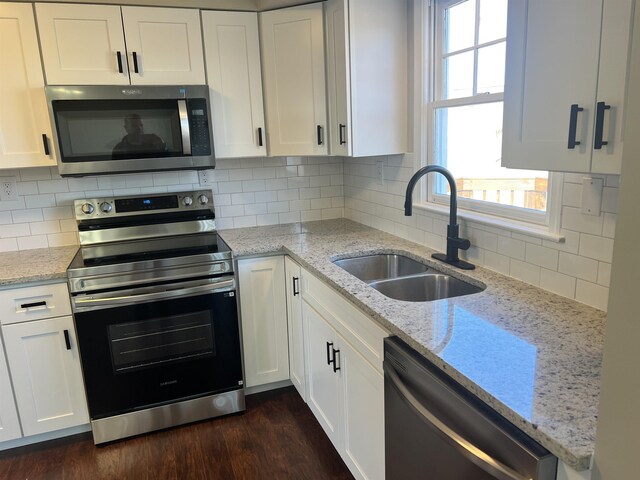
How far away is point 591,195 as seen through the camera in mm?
1478

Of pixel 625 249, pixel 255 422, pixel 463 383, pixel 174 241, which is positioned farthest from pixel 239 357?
pixel 625 249

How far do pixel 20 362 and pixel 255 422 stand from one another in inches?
47.6

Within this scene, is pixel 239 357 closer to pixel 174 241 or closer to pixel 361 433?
pixel 174 241

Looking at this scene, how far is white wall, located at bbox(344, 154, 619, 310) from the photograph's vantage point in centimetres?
147

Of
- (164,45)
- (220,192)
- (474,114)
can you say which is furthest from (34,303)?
(474,114)

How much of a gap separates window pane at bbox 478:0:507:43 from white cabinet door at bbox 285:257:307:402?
1.35 m

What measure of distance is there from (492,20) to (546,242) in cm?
94

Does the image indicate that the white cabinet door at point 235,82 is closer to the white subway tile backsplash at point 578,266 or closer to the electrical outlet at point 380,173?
the electrical outlet at point 380,173

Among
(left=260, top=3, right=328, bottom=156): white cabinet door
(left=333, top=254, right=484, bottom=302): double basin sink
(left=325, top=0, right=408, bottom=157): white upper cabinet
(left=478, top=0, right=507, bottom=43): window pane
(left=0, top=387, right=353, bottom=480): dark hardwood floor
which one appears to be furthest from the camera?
(left=260, top=3, right=328, bottom=156): white cabinet door

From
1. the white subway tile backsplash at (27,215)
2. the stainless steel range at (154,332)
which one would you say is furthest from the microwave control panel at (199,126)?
the white subway tile backsplash at (27,215)

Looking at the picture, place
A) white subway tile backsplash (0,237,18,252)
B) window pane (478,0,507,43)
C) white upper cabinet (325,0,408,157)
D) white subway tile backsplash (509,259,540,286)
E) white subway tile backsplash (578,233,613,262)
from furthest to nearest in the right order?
1. white subway tile backsplash (0,237,18,252)
2. white upper cabinet (325,0,408,157)
3. window pane (478,0,507,43)
4. white subway tile backsplash (509,259,540,286)
5. white subway tile backsplash (578,233,613,262)

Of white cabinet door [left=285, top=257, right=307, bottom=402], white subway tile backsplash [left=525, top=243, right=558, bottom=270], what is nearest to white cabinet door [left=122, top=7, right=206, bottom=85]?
white cabinet door [left=285, top=257, right=307, bottom=402]

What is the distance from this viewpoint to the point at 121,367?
2.38 meters

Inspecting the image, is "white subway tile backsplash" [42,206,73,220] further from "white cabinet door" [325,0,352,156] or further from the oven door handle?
"white cabinet door" [325,0,352,156]
